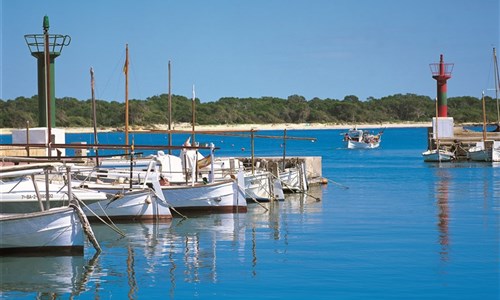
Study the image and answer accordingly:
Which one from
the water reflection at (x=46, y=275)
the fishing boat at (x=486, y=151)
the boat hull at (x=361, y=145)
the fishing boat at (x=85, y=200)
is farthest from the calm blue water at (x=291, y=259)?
the boat hull at (x=361, y=145)

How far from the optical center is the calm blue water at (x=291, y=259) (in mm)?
18719

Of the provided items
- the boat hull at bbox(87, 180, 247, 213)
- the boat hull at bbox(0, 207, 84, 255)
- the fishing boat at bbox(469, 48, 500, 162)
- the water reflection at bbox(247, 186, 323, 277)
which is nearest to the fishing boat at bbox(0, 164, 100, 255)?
the boat hull at bbox(0, 207, 84, 255)

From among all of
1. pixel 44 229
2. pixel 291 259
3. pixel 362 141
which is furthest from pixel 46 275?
pixel 362 141

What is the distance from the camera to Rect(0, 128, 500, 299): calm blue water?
18.7m

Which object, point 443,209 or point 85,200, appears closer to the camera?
point 85,200

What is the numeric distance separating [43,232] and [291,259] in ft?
17.3

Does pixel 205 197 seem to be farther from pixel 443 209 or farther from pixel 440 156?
pixel 440 156

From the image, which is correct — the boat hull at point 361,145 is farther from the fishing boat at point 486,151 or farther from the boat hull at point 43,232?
the boat hull at point 43,232

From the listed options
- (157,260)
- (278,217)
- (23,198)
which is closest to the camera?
(157,260)

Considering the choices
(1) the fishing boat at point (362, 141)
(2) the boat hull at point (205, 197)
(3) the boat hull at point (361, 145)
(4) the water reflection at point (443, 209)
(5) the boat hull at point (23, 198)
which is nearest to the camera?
(4) the water reflection at point (443, 209)

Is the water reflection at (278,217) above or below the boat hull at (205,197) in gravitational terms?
below

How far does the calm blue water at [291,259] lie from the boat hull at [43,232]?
0.30m

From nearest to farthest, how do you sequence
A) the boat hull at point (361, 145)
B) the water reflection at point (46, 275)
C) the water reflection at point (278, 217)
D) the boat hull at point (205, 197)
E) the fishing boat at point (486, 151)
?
the water reflection at point (46, 275) → the water reflection at point (278, 217) → the boat hull at point (205, 197) → the fishing boat at point (486, 151) → the boat hull at point (361, 145)

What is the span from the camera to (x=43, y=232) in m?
21.0
